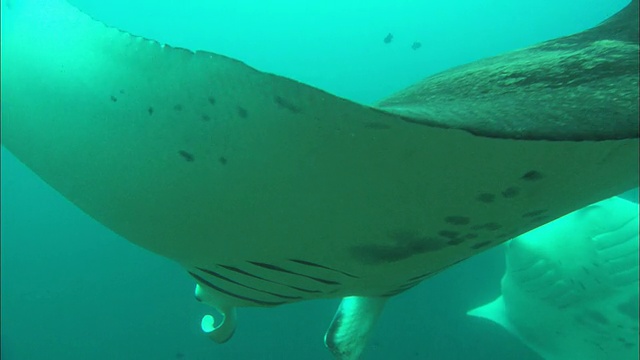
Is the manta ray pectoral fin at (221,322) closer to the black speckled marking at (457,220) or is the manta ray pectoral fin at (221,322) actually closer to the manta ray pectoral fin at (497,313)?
the black speckled marking at (457,220)

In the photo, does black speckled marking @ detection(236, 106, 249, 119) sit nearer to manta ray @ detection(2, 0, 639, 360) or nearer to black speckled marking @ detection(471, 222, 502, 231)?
manta ray @ detection(2, 0, 639, 360)

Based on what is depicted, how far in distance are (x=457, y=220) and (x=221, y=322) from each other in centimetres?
79

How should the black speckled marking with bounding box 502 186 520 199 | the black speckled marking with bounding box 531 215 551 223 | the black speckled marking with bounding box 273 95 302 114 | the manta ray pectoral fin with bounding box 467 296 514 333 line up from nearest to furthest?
the black speckled marking with bounding box 273 95 302 114 → the black speckled marking with bounding box 502 186 520 199 → the black speckled marking with bounding box 531 215 551 223 → the manta ray pectoral fin with bounding box 467 296 514 333

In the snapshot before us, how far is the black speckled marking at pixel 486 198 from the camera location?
0.62 metres

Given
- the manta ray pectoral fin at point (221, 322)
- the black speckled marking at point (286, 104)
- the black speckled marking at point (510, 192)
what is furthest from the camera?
the manta ray pectoral fin at point (221, 322)

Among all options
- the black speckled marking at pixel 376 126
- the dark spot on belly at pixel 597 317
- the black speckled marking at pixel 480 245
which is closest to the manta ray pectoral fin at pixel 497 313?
the dark spot on belly at pixel 597 317

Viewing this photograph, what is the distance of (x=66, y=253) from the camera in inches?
227

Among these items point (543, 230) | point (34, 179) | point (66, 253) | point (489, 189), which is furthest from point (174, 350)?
point (489, 189)

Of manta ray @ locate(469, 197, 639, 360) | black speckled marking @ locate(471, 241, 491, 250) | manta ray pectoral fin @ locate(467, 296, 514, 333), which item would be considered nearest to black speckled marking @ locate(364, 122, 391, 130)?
black speckled marking @ locate(471, 241, 491, 250)

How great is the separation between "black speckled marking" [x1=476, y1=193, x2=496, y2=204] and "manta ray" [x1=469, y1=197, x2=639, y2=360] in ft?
4.65

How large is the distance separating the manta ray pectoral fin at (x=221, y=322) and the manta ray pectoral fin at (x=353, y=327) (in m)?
0.26

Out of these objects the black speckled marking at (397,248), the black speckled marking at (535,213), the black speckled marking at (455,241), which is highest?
the black speckled marking at (535,213)

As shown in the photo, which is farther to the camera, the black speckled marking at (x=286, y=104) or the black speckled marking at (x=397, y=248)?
the black speckled marking at (x=397, y=248)

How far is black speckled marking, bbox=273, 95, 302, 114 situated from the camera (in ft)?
1.68
